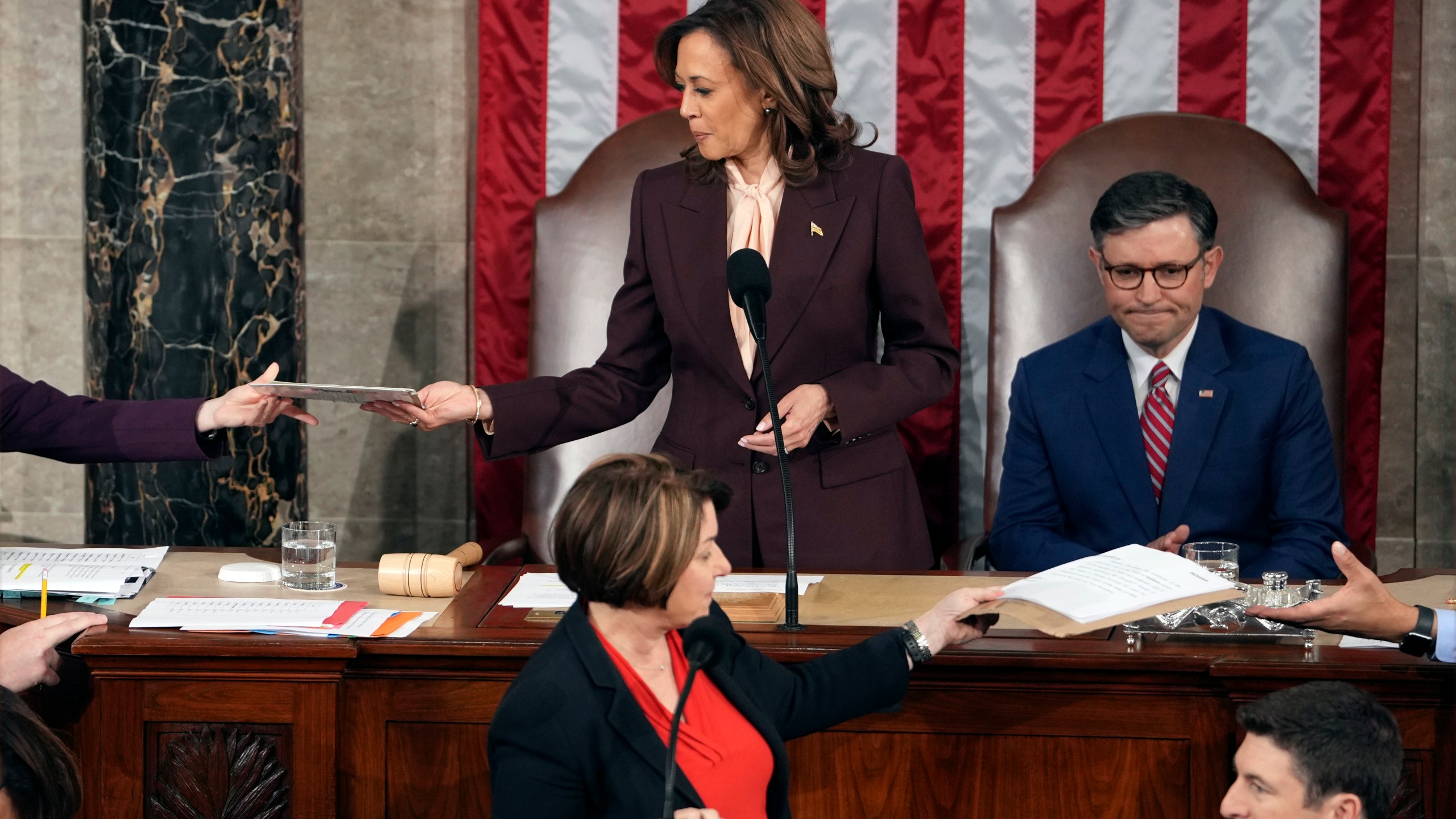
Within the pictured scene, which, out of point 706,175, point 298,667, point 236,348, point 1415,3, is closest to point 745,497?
point 706,175

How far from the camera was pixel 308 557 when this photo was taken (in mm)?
2836

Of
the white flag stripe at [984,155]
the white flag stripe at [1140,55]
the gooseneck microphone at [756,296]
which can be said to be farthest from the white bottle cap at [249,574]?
the white flag stripe at [1140,55]

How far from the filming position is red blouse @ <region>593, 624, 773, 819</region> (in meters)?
2.02

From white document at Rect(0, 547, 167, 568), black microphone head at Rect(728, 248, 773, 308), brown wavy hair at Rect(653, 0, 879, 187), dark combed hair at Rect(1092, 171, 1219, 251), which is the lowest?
white document at Rect(0, 547, 167, 568)

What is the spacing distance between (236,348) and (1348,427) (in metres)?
3.10

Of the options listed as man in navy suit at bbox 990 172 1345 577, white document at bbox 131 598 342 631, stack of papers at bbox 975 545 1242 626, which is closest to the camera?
stack of papers at bbox 975 545 1242 626

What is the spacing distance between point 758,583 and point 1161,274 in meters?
1.21

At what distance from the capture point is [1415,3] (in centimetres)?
432

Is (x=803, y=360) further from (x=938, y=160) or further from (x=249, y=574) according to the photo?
(x=938, y=160)

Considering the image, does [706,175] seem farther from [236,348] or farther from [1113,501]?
[236,348]

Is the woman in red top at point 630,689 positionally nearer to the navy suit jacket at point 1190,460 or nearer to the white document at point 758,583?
the white document at point 758,583

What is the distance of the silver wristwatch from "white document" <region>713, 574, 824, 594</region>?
1.67ft

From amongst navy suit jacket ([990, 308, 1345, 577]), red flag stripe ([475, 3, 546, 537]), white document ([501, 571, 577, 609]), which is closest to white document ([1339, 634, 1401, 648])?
navy suit jacket ([990, 308, 1345, 577])

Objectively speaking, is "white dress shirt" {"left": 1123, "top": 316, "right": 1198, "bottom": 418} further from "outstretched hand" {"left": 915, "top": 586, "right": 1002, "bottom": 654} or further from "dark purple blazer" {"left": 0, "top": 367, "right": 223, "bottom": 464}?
"dark purple blazer" {"left": 0, "top": 367, "right": 223, "bottom": 464}
